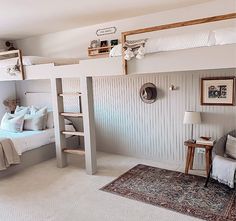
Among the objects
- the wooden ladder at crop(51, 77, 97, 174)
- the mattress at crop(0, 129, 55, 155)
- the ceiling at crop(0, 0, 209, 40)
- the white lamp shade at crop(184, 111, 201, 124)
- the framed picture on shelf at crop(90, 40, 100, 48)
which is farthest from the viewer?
the framed picture on shelf at crop(90, 40, 100, 48)

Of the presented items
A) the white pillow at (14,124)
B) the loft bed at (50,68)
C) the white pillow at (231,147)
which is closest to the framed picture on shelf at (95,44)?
the loft bed at (50,68)

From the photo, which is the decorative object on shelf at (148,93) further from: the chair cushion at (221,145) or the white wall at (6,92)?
the white wall at (6,92)

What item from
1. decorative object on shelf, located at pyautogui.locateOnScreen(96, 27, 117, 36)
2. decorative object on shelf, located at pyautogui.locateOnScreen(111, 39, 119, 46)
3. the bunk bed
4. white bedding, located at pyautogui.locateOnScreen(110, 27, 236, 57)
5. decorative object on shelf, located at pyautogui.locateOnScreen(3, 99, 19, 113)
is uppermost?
decorative object on shelf, located at pyautogui.locateOnScreen(96, 27, 117, 36)

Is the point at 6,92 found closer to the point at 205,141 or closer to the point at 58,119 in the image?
the point at 58,119

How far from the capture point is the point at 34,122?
4863mm

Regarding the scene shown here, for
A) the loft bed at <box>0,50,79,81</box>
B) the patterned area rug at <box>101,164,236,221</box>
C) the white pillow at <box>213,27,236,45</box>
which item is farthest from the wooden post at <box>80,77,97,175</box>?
the white pillow at <box>213,27,236,45</box>

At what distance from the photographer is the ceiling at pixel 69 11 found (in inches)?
128

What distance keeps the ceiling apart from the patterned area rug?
2527mm

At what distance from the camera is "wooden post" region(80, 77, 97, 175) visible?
3850mm

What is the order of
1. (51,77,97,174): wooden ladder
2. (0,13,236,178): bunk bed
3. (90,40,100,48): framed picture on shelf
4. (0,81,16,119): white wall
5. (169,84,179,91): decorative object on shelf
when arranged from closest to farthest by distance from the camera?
1. (0,13,236,178): bunk bed
2. (51,77,97,174): wooden ladder
3. (169,84,179,91): decorative object on shelf
4. (90,40,100,48): framed picture on shelf
5. (0,81,16,119): white wall

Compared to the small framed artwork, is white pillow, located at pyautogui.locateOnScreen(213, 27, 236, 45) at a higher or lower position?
higher

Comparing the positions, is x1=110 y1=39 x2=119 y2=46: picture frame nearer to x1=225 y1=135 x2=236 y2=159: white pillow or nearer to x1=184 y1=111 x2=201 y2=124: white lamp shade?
x1=184 y1=111 x2=201 y2=124: white lamp shade

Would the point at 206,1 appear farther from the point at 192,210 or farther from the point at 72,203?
the point at 72,203

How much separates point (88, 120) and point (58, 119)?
66 centimetres
